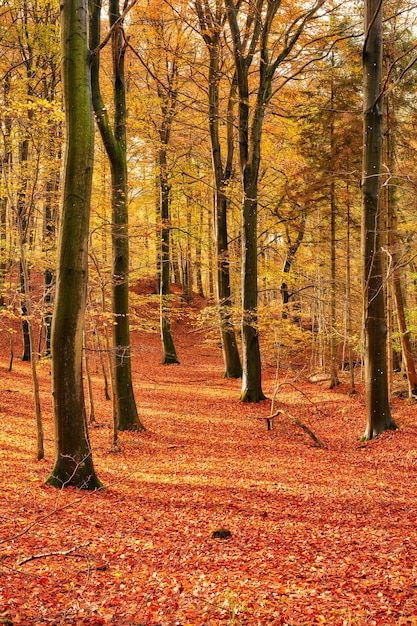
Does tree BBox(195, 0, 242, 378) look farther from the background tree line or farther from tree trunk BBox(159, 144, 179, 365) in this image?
tree trunk BBox(159, 144, 179, 365)

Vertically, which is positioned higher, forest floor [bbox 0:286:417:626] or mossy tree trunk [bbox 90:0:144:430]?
mossy tree trunk [bbox 90:0:144:430]

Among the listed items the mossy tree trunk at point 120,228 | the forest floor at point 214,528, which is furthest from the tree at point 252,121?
the mossy tree trunk at point 120,228

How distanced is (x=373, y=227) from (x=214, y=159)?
28.9 feet

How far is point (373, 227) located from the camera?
958 cm

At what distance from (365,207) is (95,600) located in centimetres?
844

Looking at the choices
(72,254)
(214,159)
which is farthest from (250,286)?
(72,254)

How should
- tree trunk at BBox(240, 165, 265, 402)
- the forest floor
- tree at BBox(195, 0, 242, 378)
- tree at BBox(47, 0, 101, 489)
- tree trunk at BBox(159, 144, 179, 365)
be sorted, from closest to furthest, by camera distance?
the forest floor
tree at BBox(47, 0, 101, 489)
tree trunk at BBox(240, 165, 265, 402)
tree at BBox(195, 0, 242, 378)
tree trunk at BBox(159, 144, 179, 365)

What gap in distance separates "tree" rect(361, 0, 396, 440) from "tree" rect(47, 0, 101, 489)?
18.5ft

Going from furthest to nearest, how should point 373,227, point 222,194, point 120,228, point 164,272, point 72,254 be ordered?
point 164,272 → point 222,194 → point 120,228 → point 373,227 → point 72,254

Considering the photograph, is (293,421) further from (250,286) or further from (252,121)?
(252,121)

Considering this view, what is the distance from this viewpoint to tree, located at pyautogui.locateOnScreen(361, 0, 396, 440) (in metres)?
9.26

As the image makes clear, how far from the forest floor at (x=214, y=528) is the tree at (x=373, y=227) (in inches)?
27.4

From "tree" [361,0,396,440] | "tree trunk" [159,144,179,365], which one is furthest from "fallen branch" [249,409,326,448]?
"tree trunk" [159,144,179,365]

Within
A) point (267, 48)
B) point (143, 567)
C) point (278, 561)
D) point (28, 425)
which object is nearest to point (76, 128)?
point (143, 567)
